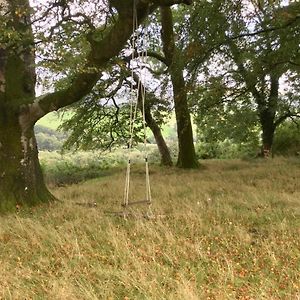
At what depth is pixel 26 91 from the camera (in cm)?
907

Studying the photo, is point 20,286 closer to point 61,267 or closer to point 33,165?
point 61,267

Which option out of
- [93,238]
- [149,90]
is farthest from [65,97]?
[149,90]

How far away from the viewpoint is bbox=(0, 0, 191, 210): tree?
302 inches

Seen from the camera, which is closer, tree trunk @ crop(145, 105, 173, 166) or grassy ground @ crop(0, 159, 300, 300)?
grassy ground @ crop(0, 159, 300, 300)

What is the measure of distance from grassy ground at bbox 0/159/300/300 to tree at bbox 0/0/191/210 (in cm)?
85

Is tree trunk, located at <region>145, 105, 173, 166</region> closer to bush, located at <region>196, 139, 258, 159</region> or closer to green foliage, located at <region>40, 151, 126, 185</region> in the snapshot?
green foliage, located at <region>40, 151, 126, 185</region>

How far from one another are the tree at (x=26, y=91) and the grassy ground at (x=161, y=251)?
854 millimetres

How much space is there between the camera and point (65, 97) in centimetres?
825

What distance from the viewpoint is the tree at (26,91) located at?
25.2 feet

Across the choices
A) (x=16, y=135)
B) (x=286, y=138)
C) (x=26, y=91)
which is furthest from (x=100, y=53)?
(x=286, y=138)

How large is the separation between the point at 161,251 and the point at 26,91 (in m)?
5.66

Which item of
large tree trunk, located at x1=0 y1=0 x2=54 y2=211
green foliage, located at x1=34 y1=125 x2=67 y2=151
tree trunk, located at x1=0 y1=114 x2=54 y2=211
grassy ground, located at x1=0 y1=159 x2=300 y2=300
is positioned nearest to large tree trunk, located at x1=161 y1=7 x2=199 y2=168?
large tree trunk, located at x1=0 y1=0 x2=54 y2=211

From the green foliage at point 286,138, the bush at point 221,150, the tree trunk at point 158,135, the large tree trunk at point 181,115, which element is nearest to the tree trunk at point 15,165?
the large tree trunk at point 181,115

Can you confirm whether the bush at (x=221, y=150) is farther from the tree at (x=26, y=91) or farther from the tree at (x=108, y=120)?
the tree at (x=26, y=91)
